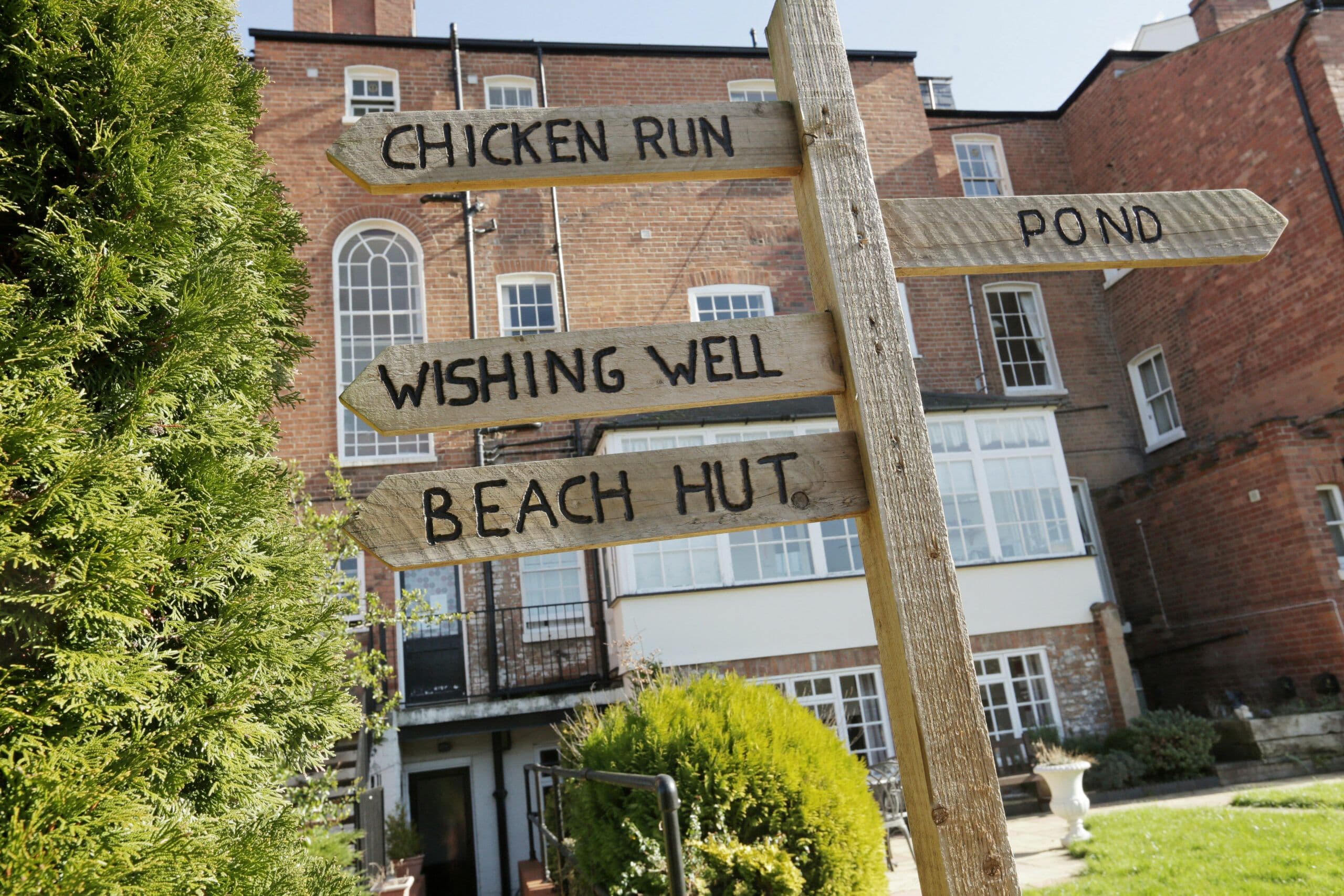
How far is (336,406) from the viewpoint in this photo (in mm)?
13984

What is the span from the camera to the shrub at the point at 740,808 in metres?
4.54

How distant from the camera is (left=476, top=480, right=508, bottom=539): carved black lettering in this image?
2018 millimetres

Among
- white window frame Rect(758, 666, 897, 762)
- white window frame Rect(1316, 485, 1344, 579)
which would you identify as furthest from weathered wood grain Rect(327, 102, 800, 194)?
white window frame Rect(1316, 485, 1344, 579)

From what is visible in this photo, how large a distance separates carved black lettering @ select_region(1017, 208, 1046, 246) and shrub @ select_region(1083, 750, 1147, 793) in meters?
10.1

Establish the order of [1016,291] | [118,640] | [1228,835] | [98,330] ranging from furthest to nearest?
[1016,291] → [1228,835] → [98,330] → [118,640]

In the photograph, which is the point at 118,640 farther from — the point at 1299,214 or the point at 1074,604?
the point at 1299,214

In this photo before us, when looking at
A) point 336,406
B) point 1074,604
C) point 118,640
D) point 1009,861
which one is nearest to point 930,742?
point 1009,861

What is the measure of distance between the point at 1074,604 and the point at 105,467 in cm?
1270

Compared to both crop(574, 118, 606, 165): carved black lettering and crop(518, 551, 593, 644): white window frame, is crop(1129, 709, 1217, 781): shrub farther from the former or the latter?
crop(574, 118, 606, 165): carved black lettering

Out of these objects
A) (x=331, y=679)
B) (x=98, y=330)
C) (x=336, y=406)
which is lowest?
(x=331, y=679)

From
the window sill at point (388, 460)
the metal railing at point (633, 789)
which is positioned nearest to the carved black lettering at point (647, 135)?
the metal railing at point (633, 789)

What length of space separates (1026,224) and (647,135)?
1.09 meters

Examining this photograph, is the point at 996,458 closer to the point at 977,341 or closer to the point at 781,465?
the point at 977,341

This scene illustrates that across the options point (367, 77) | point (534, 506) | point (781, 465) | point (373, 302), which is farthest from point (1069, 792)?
point (367, 77)
